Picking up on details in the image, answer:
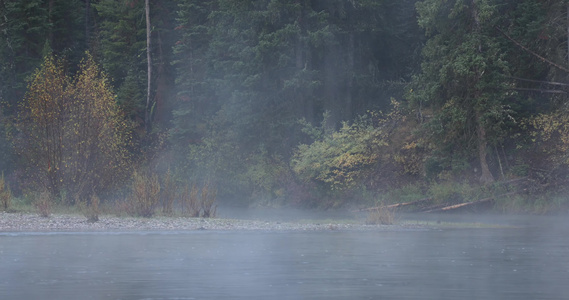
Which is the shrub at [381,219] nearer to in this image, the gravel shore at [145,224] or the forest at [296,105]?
the gravel shore at [145,224]

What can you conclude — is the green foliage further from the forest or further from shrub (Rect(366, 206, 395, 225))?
shrub (Rect(366, 206, 395, 225))

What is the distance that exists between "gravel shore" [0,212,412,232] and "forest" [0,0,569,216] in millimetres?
1647

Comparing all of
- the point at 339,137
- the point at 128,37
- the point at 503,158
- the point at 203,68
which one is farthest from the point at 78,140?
the point at 128,37

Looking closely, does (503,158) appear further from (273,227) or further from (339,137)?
(273,227)

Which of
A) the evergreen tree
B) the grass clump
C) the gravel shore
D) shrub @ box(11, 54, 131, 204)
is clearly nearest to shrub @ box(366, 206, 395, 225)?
the gravel shore

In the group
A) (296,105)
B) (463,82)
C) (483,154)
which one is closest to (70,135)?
(296,105)

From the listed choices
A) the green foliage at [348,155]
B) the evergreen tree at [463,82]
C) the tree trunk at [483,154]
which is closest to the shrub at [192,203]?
the green foliage at [348,155]

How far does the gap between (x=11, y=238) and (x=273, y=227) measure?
801cm

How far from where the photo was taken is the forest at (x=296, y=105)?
3019 cm

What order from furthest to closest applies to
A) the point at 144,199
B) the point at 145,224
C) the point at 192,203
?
the point at 192,203 < the point at 144,199 < the point at 145,224

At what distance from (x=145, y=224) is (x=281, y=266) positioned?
383 inches

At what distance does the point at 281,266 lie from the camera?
1436 centimetres

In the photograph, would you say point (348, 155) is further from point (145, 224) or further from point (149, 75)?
point (149, 75)

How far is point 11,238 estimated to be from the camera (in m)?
19.0
